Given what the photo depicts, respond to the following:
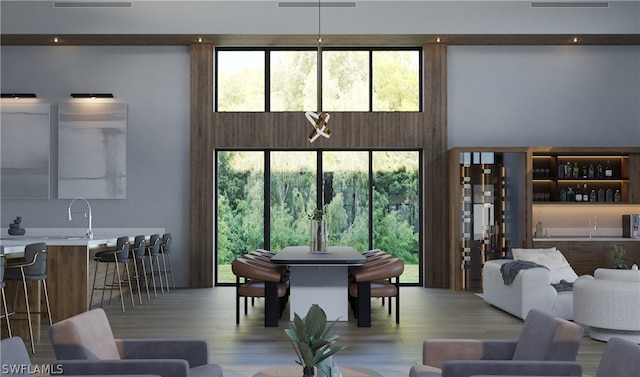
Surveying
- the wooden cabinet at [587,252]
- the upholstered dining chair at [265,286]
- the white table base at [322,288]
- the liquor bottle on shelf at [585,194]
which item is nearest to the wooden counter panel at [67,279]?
the upholstered dining chair at [265,286]

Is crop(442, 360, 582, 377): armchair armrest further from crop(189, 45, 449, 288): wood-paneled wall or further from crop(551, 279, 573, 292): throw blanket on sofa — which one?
crop(189, 45, 449, 288): wood-paneled wall

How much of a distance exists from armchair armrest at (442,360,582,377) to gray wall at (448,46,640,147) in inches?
318

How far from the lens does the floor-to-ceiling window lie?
11375 millimetres

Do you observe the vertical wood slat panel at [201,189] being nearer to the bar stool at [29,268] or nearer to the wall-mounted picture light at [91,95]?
the wall-mounted picture light at [91,95]

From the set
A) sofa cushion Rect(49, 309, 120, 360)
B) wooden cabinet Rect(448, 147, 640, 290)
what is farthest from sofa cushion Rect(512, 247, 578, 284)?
sofa cushion Rect(49, 309, 120, 360)

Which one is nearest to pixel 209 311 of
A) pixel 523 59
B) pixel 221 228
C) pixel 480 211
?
pixel 221 228

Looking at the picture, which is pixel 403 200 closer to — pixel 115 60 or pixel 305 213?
pixel 305 213

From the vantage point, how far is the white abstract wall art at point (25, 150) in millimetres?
11102

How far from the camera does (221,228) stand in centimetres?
1137

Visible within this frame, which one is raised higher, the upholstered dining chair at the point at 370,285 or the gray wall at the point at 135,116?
the gray wall at the point at 135,116

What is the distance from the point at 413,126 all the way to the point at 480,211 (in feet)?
5.94

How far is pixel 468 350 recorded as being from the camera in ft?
13.1

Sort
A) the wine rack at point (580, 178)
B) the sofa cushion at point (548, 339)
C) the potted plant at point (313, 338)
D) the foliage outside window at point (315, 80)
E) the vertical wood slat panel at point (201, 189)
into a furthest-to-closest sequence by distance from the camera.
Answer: the foliage outside window at point (315, 80) < the vertical wood slat panel at point (201, 189) < the wine rack at point (580, 178) < the sofa cushion at point (548, 339) < the potted plant at point (313, 338)

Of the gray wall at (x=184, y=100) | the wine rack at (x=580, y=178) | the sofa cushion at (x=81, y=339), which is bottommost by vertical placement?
the sofa cushion at (x=81, y=339)
